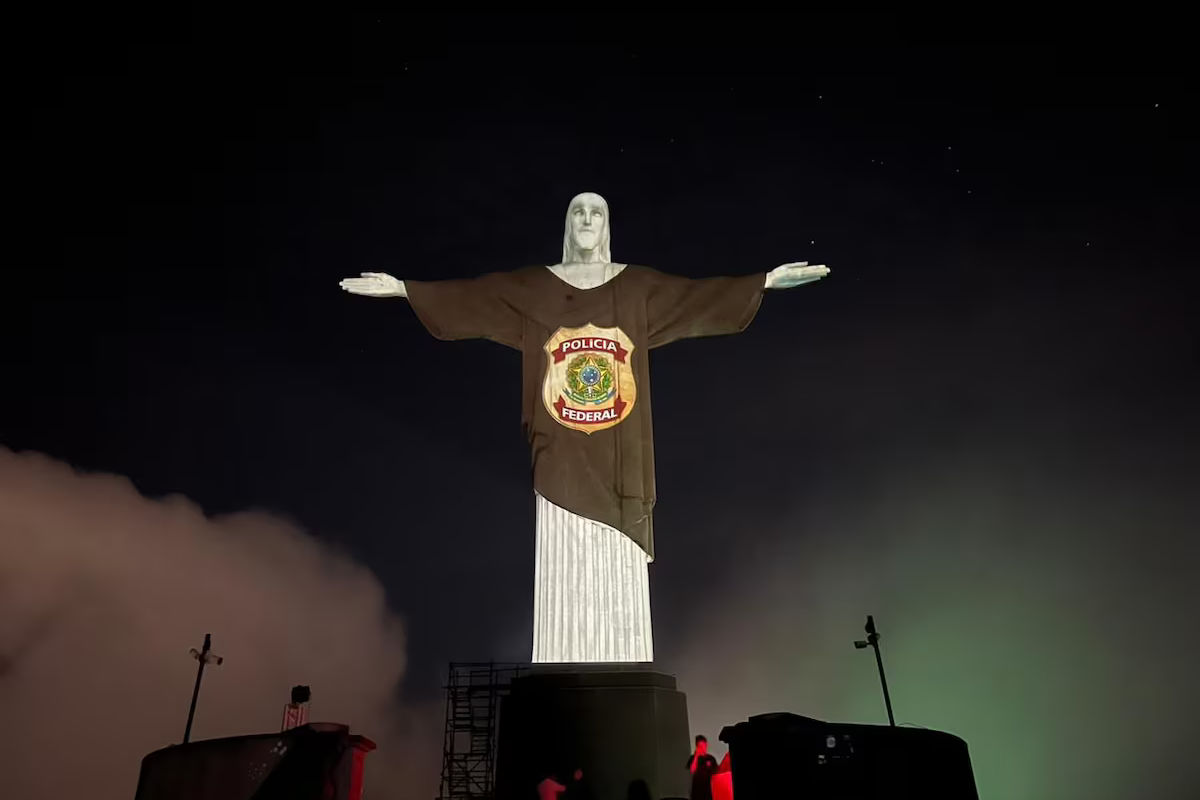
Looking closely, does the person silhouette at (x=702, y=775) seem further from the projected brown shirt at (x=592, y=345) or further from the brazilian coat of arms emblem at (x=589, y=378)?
the brazilian coat of arms emblem at (x=589, y=378)

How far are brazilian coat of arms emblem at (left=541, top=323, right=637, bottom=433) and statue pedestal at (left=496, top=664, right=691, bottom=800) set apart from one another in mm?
2185

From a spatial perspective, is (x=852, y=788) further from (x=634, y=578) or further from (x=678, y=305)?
(x=678, y=305)

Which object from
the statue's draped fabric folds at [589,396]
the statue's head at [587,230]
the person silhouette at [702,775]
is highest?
the statue's head at [587,230]

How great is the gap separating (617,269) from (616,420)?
153cm

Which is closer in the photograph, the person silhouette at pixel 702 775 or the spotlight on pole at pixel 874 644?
the person silhouette at pixel 702 775

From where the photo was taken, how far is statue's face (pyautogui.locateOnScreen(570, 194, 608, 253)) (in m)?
7.34

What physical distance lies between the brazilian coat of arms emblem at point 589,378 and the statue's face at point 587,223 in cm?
84

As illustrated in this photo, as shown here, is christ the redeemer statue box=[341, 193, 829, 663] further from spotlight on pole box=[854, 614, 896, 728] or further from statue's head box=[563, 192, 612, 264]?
spotlight on pole box=[854, 614, 896, 728]

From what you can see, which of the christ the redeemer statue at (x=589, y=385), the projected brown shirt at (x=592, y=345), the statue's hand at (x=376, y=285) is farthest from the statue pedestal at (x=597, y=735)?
the statue's hand at (x=376, y=285)

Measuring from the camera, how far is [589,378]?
698 centimetres

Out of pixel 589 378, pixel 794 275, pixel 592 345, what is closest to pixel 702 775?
pixel 589 378

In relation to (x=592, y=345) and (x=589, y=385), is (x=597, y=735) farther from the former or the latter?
(x=592, y=345)

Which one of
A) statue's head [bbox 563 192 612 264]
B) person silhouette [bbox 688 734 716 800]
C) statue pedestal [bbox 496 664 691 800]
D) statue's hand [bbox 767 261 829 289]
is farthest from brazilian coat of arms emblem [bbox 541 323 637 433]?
person silhouette [bbox 688 734 716 800]

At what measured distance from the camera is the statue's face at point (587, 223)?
734 cm
